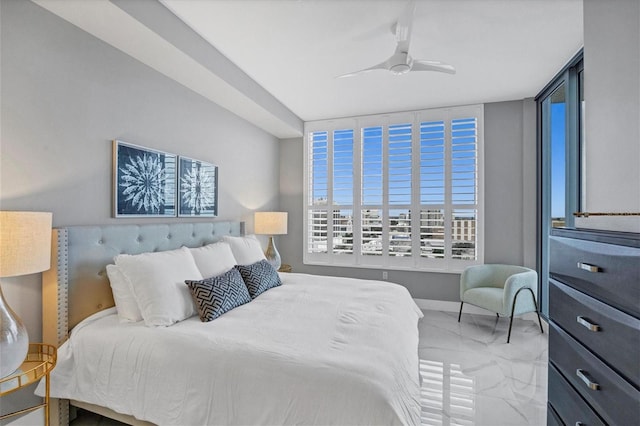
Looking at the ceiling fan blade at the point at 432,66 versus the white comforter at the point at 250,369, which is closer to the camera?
the white comforter at the point at 250,369

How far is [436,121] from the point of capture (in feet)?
14.1

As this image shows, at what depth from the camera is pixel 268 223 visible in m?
4.11

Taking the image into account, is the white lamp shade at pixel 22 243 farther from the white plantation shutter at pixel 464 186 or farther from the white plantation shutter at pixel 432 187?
the white plantation shutter at pixel 464 186

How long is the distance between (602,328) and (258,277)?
2236 mm

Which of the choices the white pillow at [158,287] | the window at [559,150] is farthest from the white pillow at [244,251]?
the window at [559,150]

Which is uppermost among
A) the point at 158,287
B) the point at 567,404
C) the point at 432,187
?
the point at 432,187

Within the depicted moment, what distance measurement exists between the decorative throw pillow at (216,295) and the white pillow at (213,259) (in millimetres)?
201

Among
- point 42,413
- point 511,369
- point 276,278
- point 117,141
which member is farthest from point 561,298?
point 117,141

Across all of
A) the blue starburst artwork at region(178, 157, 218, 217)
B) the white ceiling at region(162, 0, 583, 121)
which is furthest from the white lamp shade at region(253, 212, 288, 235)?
the white ceiling at region(162, 0, 583, 121)

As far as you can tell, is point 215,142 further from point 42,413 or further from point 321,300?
point 42,413

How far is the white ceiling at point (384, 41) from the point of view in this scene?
7.33ft

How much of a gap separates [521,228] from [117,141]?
441 cm

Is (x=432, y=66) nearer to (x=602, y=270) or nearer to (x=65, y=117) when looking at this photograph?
(x=602, y=270)

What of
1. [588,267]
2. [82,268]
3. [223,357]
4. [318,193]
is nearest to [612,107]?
[588,267]
